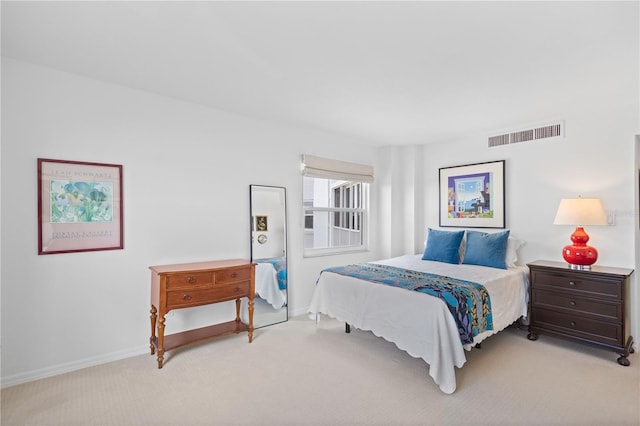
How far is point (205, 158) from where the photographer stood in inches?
129

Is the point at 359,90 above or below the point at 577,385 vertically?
above

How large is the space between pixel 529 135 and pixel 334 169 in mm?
2389

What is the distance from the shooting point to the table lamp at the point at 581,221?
2.91 metres

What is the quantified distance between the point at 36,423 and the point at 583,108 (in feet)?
17.2

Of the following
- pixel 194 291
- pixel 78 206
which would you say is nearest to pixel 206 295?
pixel 194 291

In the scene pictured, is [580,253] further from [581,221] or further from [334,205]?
[334,205]

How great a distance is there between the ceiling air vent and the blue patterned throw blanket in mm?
2064

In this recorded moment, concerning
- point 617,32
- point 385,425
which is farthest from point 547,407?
point 617,32

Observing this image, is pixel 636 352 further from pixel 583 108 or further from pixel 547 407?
pixel 583 108

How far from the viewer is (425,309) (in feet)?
7.88

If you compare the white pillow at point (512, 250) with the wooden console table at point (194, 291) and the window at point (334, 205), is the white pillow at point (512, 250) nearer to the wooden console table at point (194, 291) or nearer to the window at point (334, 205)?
the window at point (334, 205)

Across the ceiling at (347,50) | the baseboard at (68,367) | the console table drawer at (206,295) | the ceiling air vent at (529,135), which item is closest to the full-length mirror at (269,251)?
the console table drawer at (206,295)

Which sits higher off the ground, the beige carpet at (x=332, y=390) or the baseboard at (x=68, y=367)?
the baseboard at (x=68, y=367)

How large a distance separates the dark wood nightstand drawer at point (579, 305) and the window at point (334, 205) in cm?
236
